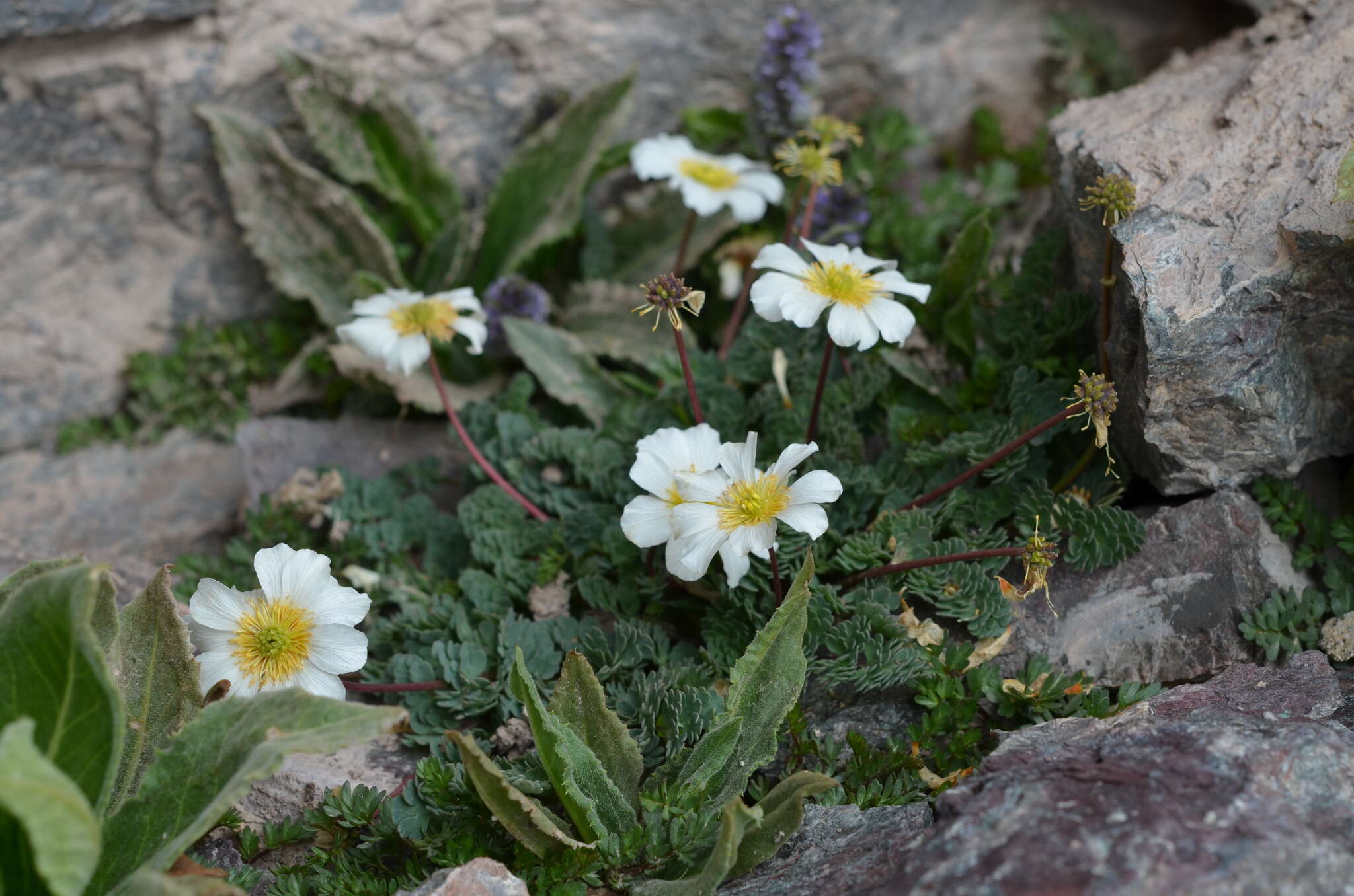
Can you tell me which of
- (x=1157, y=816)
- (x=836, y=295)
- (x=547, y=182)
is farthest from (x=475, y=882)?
(x=547, y=182)

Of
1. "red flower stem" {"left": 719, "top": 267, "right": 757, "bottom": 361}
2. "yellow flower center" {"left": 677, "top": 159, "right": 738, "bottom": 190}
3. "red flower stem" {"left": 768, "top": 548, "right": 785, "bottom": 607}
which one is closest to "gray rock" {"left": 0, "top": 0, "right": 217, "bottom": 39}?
"yellow flower center" {"left": 677, "top": 159, "right": 738, "bottom": 190}

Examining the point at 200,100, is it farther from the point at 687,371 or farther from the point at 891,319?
the point at 891,319

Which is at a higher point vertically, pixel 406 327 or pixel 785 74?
pixel 785 74

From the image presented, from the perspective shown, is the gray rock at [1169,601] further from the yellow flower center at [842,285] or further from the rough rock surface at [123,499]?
the rough rock surface at [123,499]

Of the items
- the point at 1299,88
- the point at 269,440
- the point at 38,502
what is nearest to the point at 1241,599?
the point at 1299,88

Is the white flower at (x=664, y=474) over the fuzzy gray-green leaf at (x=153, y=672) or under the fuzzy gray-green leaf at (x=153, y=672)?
over

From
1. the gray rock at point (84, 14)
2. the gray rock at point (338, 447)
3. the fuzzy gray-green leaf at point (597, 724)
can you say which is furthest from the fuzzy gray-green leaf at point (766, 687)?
the gray rock at point (84, 14)
